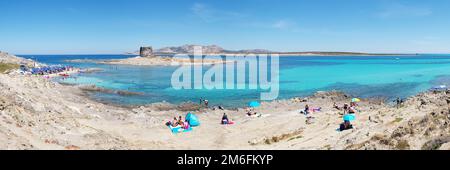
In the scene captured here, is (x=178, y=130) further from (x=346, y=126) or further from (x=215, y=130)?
(x=346, y=126)

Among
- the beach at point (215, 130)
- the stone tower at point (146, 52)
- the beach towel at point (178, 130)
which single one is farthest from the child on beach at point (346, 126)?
the stone tower at point (146, 52)

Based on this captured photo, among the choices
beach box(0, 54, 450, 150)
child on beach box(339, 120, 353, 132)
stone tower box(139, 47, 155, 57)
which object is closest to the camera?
beach box(0, 54, 450, 150)

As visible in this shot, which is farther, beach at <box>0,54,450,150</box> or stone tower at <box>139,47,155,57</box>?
stone tower at <box>139,47,155,57</box>

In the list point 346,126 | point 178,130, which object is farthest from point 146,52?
point 346,126

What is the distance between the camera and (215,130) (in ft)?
94.0

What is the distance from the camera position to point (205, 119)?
110 ft

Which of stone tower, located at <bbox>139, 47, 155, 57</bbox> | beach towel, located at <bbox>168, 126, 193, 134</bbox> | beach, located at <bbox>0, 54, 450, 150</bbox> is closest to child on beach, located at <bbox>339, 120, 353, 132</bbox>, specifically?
beach, located at <bbox>0, 54, 450, 150</bbox>

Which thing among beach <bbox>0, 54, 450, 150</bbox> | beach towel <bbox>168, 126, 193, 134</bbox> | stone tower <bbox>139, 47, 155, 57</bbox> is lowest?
beach towel <bbox>168, 126, 193, 134</bbox>

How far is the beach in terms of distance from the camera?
15.5 meters

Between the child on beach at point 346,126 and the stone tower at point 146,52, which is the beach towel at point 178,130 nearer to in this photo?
the child on beach at point 346,126

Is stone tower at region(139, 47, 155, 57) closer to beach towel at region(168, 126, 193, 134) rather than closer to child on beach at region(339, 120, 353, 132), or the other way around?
beach towel at region(168, 126, 193, 134)
